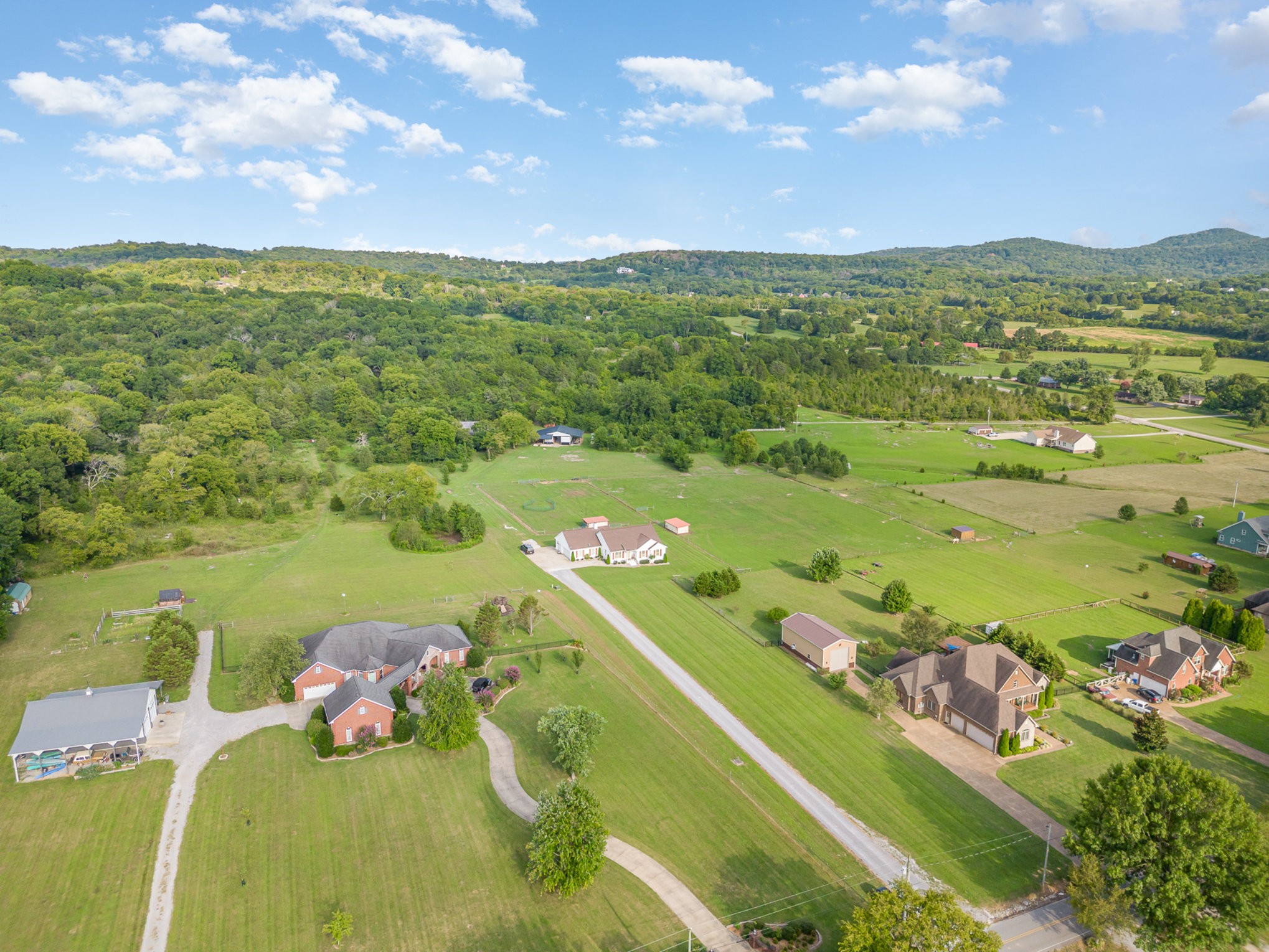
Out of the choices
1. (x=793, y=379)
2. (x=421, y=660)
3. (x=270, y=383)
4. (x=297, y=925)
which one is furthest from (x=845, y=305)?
(x=297, y=925)

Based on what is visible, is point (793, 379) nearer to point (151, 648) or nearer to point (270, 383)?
point (270, 383)

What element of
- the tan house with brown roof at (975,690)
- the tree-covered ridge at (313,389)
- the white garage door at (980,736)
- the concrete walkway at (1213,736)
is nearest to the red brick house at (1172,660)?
the concrete walkway at (1213,736)

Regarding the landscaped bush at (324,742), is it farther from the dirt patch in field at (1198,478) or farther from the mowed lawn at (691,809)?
the dirt patch in field at (1198,478)

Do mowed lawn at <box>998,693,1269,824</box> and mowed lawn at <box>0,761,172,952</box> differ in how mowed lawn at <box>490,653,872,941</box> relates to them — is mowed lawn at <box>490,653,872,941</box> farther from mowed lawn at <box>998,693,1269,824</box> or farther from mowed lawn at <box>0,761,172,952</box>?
mowed lawn at <box>0,761,172,952</box>

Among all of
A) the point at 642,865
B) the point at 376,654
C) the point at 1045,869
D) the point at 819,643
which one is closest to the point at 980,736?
the point at 1045,869

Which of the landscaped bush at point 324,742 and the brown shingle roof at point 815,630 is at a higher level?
the brown shingle roof at point 815,630

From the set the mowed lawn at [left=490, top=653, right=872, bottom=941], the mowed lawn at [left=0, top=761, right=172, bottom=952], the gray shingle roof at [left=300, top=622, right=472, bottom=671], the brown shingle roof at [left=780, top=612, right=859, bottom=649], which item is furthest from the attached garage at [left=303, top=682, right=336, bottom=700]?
the brown shingle roof at [left=780, top=612, right=859, bottom=649]
